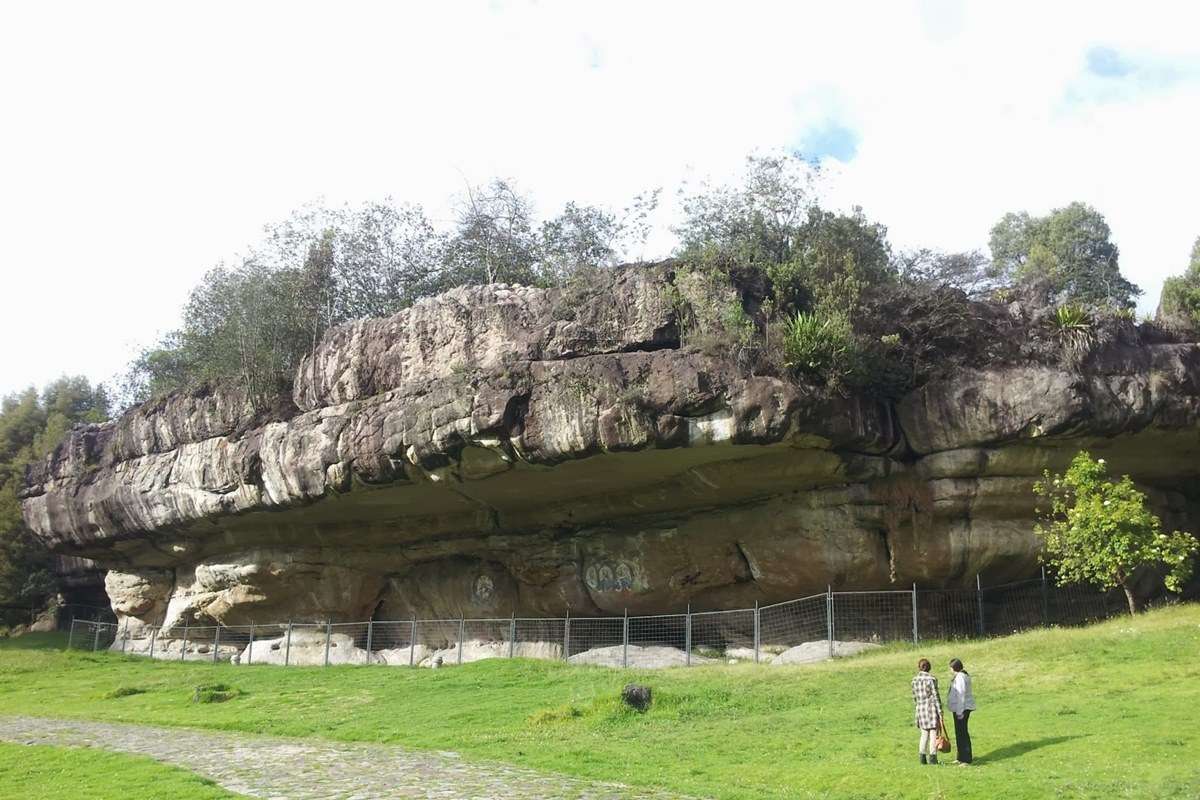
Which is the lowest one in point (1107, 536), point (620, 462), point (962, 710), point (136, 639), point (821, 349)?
point (136, 639)

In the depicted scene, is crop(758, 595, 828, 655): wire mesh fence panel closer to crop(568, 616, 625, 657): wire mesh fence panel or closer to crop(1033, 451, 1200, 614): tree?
crop(568, 616, 625, 657): wire mesh fence panel

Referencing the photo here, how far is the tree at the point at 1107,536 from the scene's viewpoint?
74.1 ft

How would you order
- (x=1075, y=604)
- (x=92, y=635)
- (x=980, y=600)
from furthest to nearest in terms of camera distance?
(x=92, y=635) < (x=1075, y=604) < (x=980, y=600)

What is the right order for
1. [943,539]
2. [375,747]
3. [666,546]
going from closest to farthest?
[375,747], [943,539], [666,546]

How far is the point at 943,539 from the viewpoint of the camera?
26.5 metres

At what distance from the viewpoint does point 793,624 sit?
27.9 metres

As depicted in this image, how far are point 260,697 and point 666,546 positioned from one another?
11.8m

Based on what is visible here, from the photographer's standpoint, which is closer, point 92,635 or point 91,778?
point 91,778

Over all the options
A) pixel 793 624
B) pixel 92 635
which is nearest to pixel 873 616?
pixel 793 624

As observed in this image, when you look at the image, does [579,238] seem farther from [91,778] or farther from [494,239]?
[91,778]

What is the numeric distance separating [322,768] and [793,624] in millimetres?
16618

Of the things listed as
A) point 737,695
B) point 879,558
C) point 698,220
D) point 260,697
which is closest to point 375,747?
point 737,695

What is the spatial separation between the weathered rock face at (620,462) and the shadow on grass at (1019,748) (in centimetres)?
1082

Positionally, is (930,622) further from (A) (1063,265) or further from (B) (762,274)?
(A) (1063,265)
